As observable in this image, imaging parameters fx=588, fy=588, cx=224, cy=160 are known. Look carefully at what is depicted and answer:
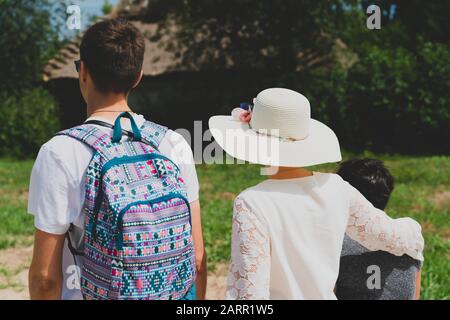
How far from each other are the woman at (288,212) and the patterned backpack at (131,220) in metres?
0.20

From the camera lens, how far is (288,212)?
1739 mm

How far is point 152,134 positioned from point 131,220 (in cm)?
30

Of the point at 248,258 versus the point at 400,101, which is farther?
the point at 400,101

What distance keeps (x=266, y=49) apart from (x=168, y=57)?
357 centimetres

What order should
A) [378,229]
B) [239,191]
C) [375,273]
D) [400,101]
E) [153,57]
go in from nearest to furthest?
[378,229]
[375,273]
[239,191]
[400,101]
[153,57]

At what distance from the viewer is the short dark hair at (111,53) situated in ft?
5.83

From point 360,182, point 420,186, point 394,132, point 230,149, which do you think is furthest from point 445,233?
point 394,132

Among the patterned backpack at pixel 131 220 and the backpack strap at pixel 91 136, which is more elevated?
the backpack strap at pixel 91 136

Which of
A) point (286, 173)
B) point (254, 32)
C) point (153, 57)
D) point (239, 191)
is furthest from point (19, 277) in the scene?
point (153, 57)

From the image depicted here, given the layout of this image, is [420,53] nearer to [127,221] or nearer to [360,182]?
[360,182]

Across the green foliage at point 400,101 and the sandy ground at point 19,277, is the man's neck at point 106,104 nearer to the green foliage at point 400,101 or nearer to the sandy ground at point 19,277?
the sandy ground at point 19,277

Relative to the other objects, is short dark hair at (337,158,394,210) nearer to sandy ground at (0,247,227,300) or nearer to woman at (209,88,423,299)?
woman at (209,88,423,299)

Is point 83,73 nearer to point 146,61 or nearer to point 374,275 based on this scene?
point 374,275

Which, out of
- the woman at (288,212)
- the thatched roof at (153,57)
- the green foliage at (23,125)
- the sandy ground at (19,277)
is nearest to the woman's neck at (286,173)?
the woman at (288,212)
